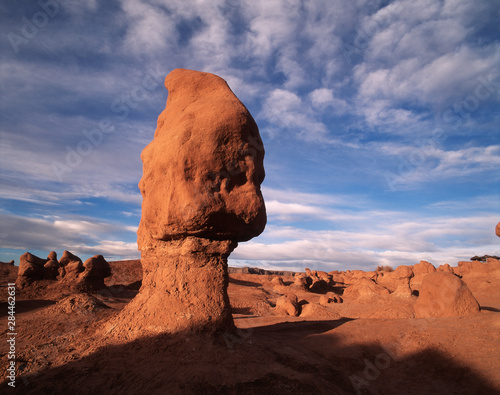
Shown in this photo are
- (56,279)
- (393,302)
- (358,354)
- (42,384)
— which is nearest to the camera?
(42,384)

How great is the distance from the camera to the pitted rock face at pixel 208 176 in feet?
14.8

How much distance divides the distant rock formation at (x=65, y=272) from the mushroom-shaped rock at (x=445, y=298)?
1207cm

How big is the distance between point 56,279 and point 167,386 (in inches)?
502

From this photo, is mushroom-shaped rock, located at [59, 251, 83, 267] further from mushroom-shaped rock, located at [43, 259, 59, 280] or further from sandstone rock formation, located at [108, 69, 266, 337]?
sandstone rock formation, located at [108, 69, 266, 337]

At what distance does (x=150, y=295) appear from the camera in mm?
4840

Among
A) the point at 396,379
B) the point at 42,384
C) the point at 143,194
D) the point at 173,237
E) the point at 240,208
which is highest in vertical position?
the point at 143,194

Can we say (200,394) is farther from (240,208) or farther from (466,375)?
(466,375)

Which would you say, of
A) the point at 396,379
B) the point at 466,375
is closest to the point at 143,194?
the point at 396,379

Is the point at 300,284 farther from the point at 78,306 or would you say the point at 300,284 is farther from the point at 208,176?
the point at 208,176

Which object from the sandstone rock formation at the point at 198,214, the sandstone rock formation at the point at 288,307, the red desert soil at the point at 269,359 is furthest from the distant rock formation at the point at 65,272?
the sandstone rock formation at the point at 198,214

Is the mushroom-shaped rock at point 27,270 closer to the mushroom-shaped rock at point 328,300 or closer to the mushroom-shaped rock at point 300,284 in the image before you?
the mushroom-shaped rock at point 328,300

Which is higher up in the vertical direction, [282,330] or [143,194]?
[143,194]

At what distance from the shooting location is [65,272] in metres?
13.2

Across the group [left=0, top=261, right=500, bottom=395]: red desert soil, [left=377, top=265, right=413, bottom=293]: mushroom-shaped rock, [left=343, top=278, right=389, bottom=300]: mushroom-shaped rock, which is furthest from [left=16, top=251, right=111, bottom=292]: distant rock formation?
[left=377, top=265, right=413, bottom=293]: mushroom-shaped rock
